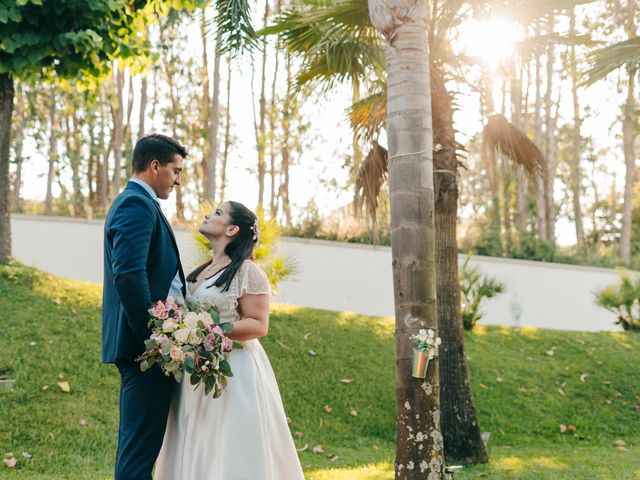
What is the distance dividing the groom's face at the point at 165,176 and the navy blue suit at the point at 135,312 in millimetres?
129

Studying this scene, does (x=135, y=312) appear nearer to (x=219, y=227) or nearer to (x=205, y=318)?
(x=205, y=318)

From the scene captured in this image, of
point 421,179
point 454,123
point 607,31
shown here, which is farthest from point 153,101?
point 421,179

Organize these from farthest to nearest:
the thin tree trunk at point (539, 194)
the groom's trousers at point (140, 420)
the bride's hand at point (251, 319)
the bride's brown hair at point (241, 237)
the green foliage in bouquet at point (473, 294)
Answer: the thin tree trunk at point (539, 194), the green foliage in bouquet at point (473, 294), the bride's brown hair at point (241, 237), the bride's hand at point (251, 319), the groom's trousers at point (140, 420)

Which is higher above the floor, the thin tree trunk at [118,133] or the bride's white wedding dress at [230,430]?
the thin tree trunk at [118,133]

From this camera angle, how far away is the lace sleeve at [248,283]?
174 inches

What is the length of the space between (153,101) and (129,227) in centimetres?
2756

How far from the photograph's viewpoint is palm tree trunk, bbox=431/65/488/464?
27.7ft

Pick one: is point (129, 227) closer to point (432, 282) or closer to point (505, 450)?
point (432, 282)

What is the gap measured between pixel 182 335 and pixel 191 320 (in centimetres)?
11

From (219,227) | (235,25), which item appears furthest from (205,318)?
(235,25)

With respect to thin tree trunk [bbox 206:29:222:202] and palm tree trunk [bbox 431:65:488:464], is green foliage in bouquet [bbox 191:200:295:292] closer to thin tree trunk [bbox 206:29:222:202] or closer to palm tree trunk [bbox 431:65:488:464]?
palm tree trunk [bbox 431:65:488:464]

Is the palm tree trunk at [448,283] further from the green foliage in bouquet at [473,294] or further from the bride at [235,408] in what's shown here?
the green foliage in bouquet at [473,294]

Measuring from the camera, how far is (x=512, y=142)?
9367mm

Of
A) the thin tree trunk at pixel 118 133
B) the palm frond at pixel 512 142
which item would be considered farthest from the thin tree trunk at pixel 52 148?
the palm frond at pixel 512 142
